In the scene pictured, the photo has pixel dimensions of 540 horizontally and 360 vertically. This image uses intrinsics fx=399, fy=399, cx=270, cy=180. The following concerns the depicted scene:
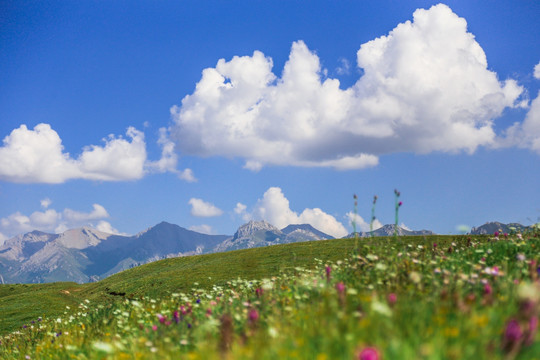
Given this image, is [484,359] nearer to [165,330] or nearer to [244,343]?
[244,343]

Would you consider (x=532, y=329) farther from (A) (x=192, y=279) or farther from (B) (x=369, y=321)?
(A) (x=192, y=279)

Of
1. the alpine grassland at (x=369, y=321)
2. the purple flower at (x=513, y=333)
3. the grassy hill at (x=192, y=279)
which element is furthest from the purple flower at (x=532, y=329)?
the grassy hill at (x=192, y=279)

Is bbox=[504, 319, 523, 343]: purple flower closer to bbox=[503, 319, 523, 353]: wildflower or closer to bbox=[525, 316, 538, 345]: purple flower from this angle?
bbox=[503, 319, 523, 353]: wildflower

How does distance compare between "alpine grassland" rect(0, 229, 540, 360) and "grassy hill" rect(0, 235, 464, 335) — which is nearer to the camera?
"alpine grassland" rect(0, 229, 540, 360)

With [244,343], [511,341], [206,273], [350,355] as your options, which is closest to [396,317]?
[350,355]

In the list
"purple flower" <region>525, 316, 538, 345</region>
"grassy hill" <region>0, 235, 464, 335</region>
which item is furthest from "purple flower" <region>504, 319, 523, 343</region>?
"grassy hill" <region>0, 235, 464, 335</region>

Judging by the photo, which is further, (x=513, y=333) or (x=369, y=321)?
(x=369, y=321)

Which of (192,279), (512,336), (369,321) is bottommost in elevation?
(192,279)

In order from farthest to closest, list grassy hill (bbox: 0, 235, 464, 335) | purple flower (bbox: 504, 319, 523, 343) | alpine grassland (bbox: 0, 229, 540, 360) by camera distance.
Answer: grassy hill (bbox: 0, 235, 464, 335) → alpine grassland (bbox: 0, 229, 540, 360) → purple flower (bbox: 504, 319, 523, 343)

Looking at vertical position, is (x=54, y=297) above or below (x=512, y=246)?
below

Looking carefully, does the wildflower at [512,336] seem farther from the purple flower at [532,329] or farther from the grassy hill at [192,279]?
the grassy hill at [192,279]

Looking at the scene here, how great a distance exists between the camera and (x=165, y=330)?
28.2ft

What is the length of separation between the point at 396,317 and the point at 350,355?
1391 mm

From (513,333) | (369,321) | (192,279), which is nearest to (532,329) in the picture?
(513,333)
